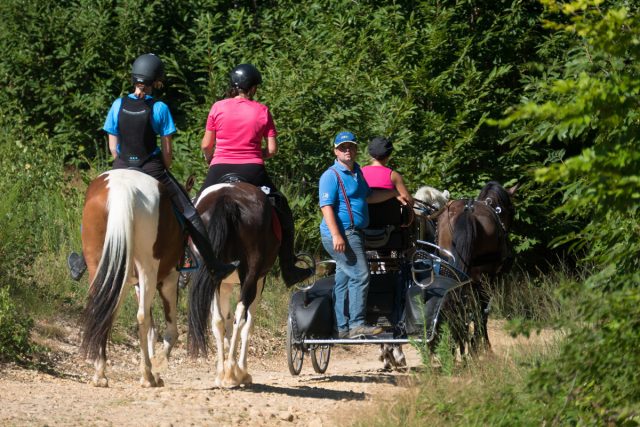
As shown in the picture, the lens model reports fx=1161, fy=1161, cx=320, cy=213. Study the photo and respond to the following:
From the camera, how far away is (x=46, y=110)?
18.1 metres

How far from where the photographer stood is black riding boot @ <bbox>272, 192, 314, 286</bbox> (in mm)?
10711

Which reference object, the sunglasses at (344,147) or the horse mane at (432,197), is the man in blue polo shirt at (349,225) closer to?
the sunglasses at (344,147)

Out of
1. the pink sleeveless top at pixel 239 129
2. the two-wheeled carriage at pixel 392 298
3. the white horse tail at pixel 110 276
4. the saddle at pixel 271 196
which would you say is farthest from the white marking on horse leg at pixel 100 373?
the pink sleeveless top at pixel 239 129

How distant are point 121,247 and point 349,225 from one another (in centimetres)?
236

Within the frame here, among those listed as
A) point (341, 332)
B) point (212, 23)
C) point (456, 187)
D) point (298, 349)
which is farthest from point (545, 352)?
point (212, 23)

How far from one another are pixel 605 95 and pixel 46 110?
13.5 meters

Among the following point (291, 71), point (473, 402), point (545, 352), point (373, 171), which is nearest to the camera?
point (473, 402)

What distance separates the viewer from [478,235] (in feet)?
42.4

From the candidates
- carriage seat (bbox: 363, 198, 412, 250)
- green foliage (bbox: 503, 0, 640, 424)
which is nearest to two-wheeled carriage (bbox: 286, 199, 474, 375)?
carriage seat (bbox: 363, 198, 412, 250)

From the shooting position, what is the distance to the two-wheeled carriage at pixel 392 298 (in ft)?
35.3

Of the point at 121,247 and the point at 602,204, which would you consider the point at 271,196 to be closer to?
the point at 121,247

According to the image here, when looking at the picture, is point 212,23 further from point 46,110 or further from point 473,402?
point 473,402

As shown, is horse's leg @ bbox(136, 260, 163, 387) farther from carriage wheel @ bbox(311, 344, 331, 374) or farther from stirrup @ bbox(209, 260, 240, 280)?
carriage wheel @ bbox(311, 344, 331, 374)

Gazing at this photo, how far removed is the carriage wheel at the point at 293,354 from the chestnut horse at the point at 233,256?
0.85 metres
